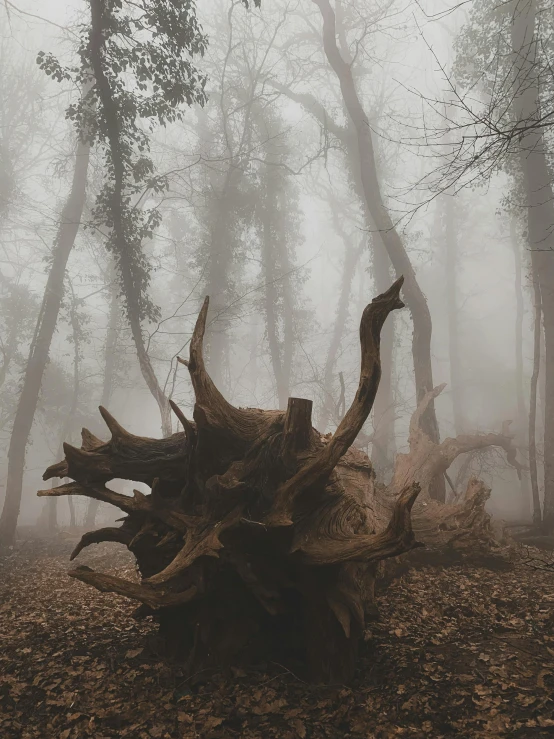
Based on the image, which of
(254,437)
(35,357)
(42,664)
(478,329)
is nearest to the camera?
(42,664)

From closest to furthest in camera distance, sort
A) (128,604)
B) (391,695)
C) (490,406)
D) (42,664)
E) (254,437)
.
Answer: (391,695) < (42,664) < (254,437) < (128,604) < (490,406)

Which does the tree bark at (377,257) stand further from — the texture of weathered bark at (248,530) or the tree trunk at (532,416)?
the texture of weathered bark at (248,530)

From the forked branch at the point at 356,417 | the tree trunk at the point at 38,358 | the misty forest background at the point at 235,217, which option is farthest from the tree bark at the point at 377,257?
the forked branch at the point at 356,417

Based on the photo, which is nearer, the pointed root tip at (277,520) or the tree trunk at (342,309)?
the pointed root tip at (277,520)

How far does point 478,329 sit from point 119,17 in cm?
4052

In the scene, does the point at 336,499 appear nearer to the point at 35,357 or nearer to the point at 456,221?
the point at 35,357

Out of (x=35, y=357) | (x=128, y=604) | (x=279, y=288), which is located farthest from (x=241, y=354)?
(x=128, y=604)

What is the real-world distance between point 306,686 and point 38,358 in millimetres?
12682

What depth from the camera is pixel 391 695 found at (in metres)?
3.15

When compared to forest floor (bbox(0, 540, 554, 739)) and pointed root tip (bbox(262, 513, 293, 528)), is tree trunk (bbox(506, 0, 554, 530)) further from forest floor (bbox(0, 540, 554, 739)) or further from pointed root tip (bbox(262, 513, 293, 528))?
pointed root tip (bbox(262, 513, 293, 528))

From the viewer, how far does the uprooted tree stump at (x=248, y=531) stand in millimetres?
3336

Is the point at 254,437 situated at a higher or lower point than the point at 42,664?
higher

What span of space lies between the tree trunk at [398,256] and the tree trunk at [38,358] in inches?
321

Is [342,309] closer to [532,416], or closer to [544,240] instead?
[532,416]
